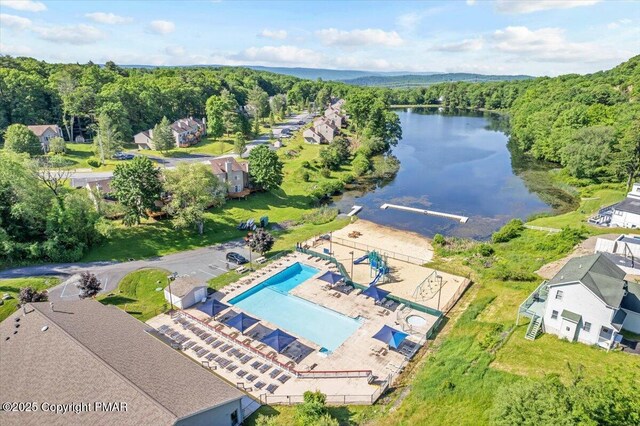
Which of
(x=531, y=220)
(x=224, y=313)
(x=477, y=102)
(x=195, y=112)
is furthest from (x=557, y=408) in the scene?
(x=477, y=102)

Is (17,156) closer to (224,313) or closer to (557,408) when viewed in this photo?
(224,313)

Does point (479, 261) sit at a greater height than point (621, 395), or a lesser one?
lesser

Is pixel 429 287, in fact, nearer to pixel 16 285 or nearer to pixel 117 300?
pixel 117 300

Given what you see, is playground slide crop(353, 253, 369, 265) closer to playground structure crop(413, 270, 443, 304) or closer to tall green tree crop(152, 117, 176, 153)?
playground structure crop(413, 270, 443, 304)

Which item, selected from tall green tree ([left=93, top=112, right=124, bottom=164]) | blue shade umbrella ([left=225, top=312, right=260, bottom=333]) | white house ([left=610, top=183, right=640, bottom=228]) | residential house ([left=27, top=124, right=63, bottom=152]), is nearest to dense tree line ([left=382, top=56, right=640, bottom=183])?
white house ([left=610, top=183, right=640, bottom=228])

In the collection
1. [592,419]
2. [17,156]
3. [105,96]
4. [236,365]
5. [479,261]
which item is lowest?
[236,365]

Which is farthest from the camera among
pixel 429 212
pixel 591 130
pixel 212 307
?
pixel 591 130

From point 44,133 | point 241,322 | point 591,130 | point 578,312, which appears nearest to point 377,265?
point 241,322
